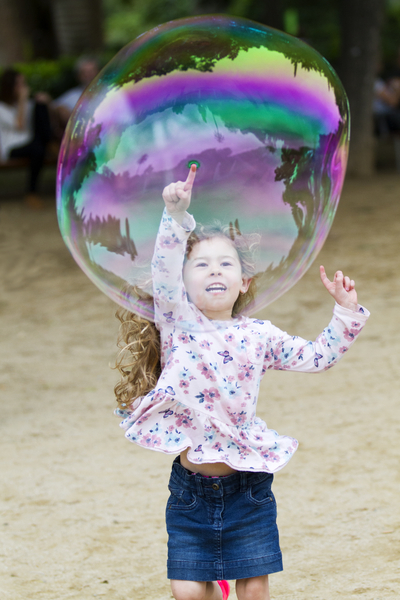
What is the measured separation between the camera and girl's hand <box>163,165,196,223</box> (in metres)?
1.95

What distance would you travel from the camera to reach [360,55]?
394 inches

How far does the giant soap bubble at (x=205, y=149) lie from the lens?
2.27 m

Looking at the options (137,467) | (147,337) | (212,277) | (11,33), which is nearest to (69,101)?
(11,33)

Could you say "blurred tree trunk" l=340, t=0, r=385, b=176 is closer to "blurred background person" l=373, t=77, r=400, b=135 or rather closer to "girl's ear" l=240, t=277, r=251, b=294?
"blurred background person" l=373, t=77, r=400, b=135

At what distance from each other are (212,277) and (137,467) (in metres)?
1.70

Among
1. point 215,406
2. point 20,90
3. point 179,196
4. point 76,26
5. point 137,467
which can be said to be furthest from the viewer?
point 76,26

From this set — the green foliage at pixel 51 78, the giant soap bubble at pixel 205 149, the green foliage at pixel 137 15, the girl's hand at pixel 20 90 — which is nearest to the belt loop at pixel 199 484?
the giant soap bubble at pixel 205 149

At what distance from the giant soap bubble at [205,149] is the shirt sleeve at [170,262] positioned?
120 millimetres

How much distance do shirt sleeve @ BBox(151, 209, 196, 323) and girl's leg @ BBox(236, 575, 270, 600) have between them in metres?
0.74

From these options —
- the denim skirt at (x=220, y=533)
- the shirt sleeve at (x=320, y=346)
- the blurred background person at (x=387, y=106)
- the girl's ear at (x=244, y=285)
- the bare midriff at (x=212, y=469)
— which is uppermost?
the girl's ear at (x=244, y=285)

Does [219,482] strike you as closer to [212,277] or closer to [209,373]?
[209,373]

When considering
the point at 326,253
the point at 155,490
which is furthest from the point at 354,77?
the point at 155,490

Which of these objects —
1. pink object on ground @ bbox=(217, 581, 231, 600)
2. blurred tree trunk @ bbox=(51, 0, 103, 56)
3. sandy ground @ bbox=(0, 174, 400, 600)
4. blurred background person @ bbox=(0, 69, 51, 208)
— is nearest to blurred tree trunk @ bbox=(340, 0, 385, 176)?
blurred background person @ bbox=(0, 69, 51, 208)

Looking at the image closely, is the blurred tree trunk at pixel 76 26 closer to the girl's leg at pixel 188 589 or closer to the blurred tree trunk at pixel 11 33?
the blurred tree trunk at pixel 11 33
